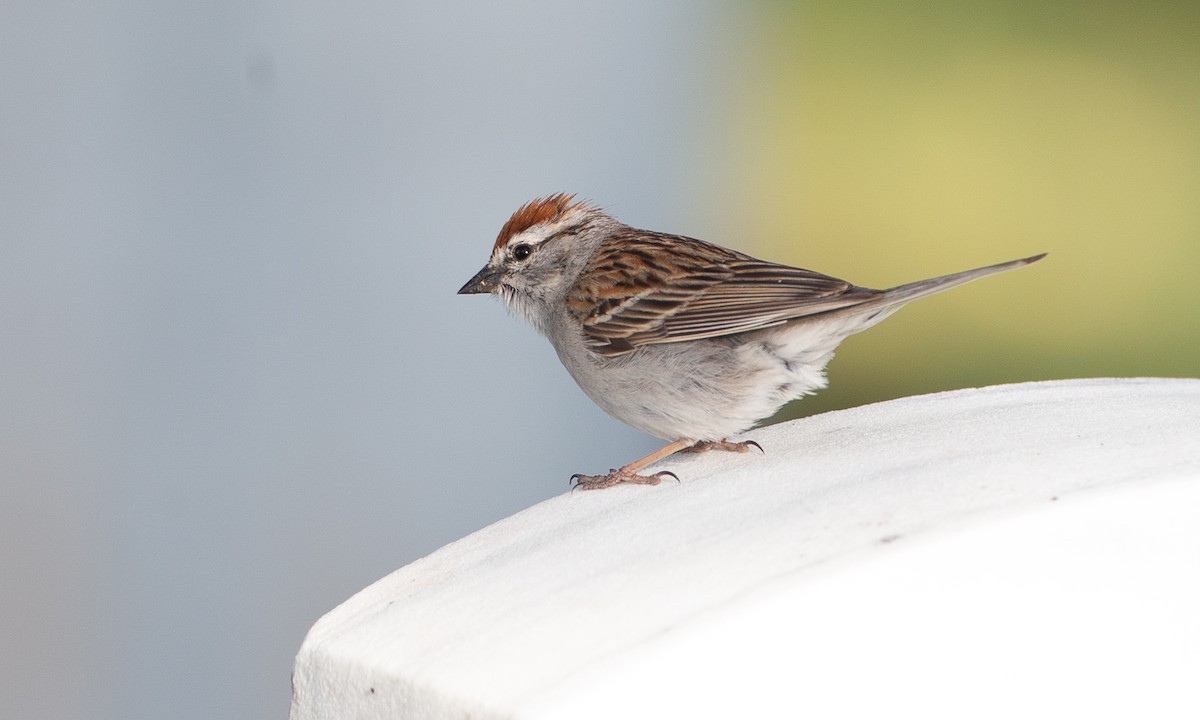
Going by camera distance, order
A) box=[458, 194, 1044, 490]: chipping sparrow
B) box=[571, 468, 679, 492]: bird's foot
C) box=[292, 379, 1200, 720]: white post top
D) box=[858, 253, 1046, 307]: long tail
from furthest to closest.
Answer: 1. box=[458, 194, 1044, 490]: chipping sparrow
2. box=[571, 468, 679, 492]: bird's foot
3. box=[858, 253, 1046, 307]: long tail
4. box=[292, 379, 1200, 720]: white post top

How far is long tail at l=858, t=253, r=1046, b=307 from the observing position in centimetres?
196

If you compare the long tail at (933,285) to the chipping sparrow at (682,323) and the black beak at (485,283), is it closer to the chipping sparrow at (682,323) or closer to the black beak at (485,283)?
the chipping sparrow at (682,323)

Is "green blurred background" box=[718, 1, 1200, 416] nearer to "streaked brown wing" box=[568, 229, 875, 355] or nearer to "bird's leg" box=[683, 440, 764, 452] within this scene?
"streaked brown wing" box=[568, 229, 875, 355]

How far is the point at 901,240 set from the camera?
479cm

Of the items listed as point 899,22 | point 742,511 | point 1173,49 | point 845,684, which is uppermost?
point 899,22

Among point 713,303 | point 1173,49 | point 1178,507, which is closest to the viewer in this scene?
point 1178,507

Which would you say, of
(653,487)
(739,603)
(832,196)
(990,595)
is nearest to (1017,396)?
(653,487)

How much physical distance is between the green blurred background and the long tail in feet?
7.33

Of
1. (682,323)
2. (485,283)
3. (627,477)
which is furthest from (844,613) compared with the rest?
(485,283)

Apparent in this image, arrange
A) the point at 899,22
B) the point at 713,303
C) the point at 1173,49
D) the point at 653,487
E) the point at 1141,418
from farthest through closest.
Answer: the point at 899,22 → the point at 1173,49 → the point at 713,303 → the point at 653,487 → the point at 1141,418

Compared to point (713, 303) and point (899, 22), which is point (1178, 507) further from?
point (899, 22)

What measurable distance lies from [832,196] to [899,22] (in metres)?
0.66

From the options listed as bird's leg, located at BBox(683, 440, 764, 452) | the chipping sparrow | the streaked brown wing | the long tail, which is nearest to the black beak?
the chipping sparrow

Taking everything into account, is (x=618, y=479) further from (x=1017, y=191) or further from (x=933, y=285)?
(x=1017, y=191)
